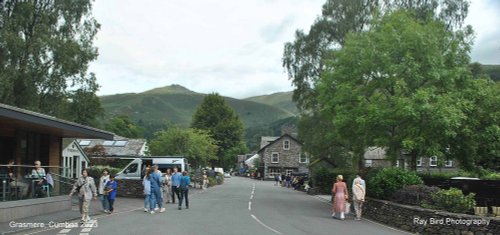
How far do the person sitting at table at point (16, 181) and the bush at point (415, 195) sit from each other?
13495 millimetres

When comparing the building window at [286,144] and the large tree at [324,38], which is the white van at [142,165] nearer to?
the large tree at [324,38]

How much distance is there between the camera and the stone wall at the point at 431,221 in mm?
15094

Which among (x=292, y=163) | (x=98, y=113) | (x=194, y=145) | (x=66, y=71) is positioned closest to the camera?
(x=66, y=71)

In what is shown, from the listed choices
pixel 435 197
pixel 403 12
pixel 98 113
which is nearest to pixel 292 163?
pixel 98 113

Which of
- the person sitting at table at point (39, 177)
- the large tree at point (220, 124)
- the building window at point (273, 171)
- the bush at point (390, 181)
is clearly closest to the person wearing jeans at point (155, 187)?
the person sitting at table at point (39, 177)

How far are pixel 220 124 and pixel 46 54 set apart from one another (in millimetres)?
44230

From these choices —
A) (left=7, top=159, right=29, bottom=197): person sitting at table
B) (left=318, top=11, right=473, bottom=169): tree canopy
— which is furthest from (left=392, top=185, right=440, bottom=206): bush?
(left=7, top=159, right=29, bottom=197): person sitting at table

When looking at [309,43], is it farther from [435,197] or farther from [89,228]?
[89,228]

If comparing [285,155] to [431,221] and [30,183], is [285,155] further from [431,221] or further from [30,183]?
[431,221]

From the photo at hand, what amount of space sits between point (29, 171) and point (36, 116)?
1.95m

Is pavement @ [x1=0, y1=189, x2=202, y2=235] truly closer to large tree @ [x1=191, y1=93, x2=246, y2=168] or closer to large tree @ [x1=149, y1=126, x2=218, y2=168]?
large tree @ [x1=149, y1=126, x2=218, y2=168]

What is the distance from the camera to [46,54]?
35.1 metres

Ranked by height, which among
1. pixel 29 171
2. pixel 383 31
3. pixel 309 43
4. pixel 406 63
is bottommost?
pixel 29 171

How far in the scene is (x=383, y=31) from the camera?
26547 millimetres
